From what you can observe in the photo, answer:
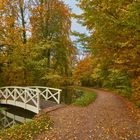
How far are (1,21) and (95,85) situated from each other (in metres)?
24.2

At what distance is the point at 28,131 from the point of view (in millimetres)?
10523

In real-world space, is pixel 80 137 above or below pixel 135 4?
below

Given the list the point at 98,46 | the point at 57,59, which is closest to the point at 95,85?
the point at 57,59

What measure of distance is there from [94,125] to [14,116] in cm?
1033

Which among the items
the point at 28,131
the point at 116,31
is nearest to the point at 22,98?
the point at 116,31

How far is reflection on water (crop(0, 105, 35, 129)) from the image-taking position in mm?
18578

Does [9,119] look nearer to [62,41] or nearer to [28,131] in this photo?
[28,131]

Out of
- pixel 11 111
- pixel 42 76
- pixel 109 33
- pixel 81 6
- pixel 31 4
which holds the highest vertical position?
pixel 31 4

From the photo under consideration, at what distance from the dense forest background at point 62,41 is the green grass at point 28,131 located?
5.44 meters

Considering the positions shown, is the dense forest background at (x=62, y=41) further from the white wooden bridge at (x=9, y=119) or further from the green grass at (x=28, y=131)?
the green grass at (x=28, y=131)

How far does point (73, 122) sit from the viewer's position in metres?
11.9

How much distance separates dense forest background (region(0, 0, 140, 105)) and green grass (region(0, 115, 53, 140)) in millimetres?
5436

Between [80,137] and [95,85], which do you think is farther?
[95,85]

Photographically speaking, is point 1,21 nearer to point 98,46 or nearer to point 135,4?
point 98,46
